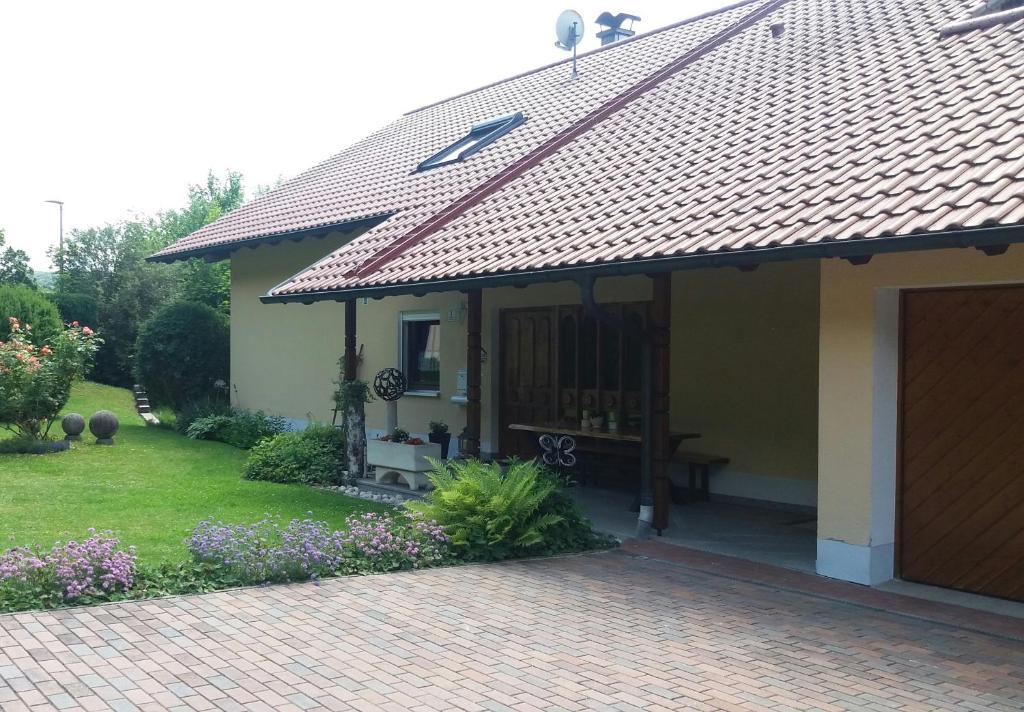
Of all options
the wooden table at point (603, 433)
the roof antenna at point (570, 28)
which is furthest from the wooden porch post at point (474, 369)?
the roof antenna at point (570, 28)

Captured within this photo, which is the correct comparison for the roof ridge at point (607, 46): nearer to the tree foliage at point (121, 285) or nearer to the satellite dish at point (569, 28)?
the satellite dish at point (569, 28)

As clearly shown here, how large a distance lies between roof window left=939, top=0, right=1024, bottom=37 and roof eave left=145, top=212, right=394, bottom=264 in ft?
26.6

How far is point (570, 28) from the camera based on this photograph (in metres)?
18.7

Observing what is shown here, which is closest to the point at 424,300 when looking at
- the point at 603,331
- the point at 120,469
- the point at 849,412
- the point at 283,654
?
the point at 603,331

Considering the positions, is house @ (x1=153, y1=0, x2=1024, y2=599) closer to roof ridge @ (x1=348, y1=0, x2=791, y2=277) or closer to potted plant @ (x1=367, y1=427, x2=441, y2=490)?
roof ridge @ (x1=348, y1=0, x2=791, y2=277)

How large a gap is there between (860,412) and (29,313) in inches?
922

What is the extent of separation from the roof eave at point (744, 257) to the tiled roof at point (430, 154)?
124 inches

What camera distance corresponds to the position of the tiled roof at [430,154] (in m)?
14.4

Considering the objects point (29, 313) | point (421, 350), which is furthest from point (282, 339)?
point (29, 313)

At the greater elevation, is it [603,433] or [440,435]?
[603,433]

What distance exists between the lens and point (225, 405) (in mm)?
19938

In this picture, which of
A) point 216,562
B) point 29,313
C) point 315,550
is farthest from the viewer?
point 29,313

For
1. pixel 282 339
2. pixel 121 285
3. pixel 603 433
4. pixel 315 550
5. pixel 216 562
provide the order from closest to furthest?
pixel 216 562
pixel 315 550
pixel 603 433
pixel 282 339
pixel 121 285

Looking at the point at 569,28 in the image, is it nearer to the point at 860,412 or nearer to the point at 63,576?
the point at 860,412
